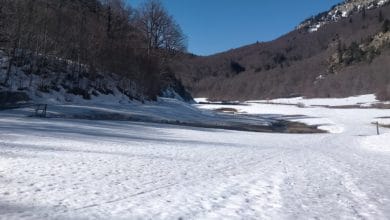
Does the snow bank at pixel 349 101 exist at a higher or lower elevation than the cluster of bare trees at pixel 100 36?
Result: lower

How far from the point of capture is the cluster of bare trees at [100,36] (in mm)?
38000

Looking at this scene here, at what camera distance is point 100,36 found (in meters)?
48.4

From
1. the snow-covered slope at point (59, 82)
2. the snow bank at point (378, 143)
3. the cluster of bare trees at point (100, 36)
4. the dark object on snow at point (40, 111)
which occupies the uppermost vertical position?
the cluster of bare trees at point (100, 36)

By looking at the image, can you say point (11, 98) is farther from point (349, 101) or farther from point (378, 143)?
point (349, 101)

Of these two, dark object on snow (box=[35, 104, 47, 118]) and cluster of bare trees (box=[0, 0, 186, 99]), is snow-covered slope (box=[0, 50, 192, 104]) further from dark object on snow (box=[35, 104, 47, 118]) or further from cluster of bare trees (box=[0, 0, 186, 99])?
dark object on snow (box=[35, 104, 47, 118])

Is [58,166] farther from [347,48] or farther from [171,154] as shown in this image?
[347,48]

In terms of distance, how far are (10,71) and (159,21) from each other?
27250mm

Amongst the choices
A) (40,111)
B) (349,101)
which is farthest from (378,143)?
(349,101)

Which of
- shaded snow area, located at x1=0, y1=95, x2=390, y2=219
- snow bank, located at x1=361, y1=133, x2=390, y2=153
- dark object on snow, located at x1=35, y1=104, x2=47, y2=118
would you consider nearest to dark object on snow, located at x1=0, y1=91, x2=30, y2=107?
dark object on snow, located at x1=35, y1=104, x2=47, y2=118

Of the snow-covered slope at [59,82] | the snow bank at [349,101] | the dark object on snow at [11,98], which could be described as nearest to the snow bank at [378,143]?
the snow-covered slope at [59,82]

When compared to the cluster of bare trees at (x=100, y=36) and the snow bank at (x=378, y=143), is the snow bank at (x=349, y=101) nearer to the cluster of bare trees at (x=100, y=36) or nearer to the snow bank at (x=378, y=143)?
the cluster of bare trees at (x=100, y=36)

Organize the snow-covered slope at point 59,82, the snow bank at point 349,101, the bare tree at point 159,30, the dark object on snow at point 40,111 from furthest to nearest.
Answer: the snow bank at point 349,101
the bare tree at point 159,30
the snow-covered slope at point 59,82
the dark object on snow at point 40,111

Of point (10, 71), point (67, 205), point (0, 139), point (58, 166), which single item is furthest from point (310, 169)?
point (10, 71)

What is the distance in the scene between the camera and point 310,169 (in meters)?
15.6
